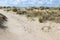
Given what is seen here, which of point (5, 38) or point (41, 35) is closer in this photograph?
point (5, 38)

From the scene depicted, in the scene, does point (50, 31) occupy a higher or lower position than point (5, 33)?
lower

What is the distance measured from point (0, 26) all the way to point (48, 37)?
3.59 m

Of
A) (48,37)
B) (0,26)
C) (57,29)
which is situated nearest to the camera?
(0,26)

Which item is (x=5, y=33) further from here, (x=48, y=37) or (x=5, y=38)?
(x=48, y=37)

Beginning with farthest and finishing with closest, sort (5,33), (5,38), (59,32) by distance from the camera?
(59,32) → (5,33) → (5,38)

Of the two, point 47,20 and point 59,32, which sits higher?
point 59,32

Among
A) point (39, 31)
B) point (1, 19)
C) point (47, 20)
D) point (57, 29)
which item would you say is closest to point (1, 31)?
point (1, 19)

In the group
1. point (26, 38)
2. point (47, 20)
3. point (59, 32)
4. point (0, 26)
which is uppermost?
point (0, 26)

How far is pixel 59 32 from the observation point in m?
17.4

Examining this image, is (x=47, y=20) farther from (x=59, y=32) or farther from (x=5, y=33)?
(x=5, y=33)

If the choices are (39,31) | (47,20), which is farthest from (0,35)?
(47,20)

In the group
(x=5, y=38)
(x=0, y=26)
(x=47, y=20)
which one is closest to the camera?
(x=5, y=38)

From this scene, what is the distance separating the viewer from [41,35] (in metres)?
16.1

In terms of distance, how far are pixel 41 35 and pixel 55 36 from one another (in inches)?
39.2
